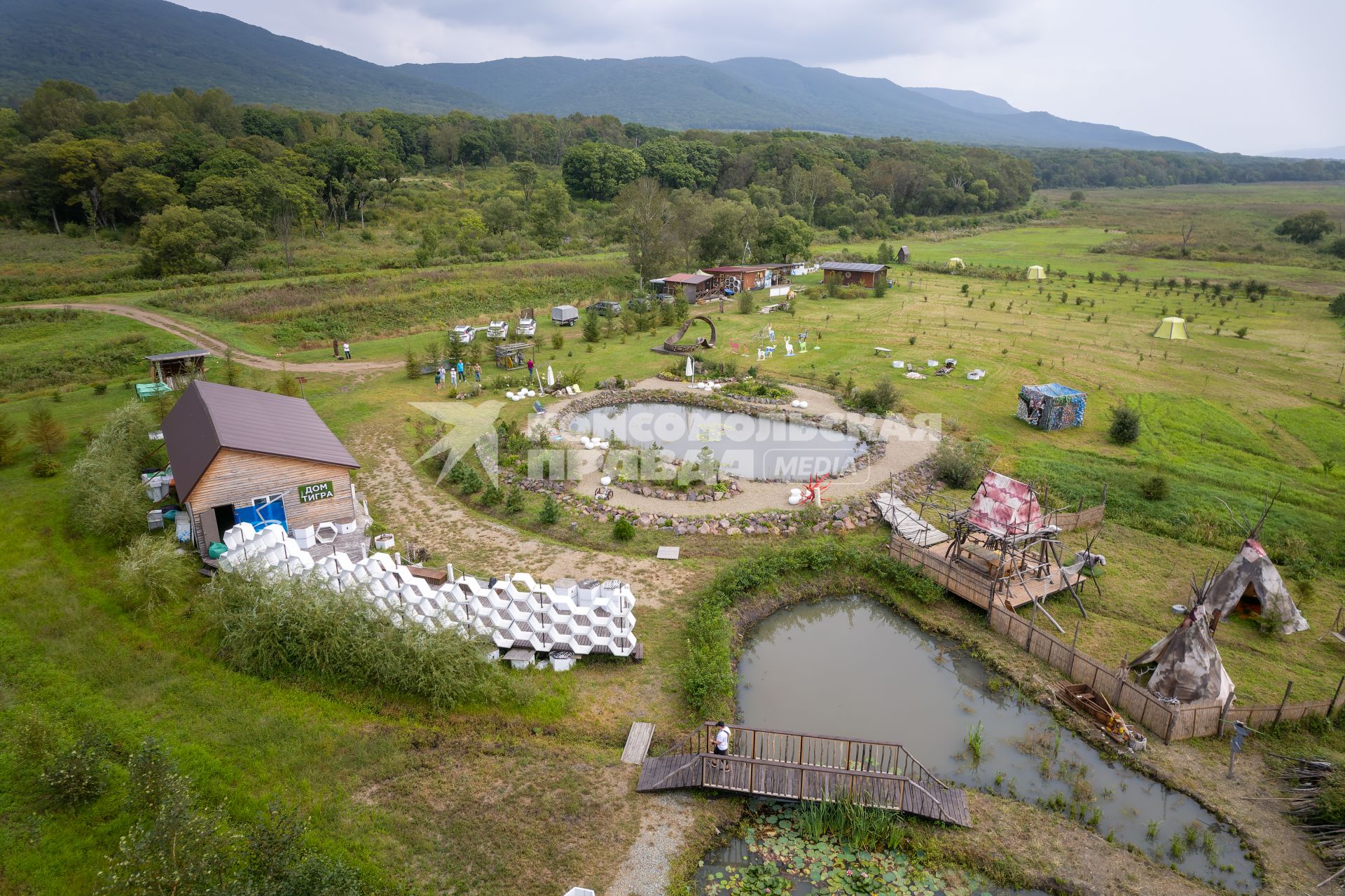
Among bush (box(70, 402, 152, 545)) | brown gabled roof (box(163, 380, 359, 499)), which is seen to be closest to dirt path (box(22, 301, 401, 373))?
bush (box(70, 402, 152, 545))

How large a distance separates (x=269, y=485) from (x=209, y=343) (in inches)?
909

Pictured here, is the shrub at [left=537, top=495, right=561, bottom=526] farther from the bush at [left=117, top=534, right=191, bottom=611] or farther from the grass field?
the bush at [left=117, top=534, right=191, bottom=611]

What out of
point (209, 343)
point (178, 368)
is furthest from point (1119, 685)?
point (209, 343)

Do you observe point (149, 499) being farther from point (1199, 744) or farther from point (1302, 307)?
point (1302, 307)

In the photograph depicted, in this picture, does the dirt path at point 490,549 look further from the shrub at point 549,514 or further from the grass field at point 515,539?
the shrub at point 549,514

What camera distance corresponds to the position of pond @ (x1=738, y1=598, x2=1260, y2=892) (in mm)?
10812

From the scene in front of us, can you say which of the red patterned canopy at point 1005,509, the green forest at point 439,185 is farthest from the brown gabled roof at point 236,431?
the green forest at point 439,185

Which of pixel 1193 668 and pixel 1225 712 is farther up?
pixel 1193 668

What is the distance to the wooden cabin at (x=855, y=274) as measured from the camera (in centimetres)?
5297

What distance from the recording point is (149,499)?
18781 millimetres

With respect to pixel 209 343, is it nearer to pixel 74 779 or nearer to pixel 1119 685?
pixel 74 779

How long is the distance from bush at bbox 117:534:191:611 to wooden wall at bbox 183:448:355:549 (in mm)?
1127

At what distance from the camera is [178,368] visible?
28.8 meters

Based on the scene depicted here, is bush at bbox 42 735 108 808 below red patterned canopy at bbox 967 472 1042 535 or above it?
below
